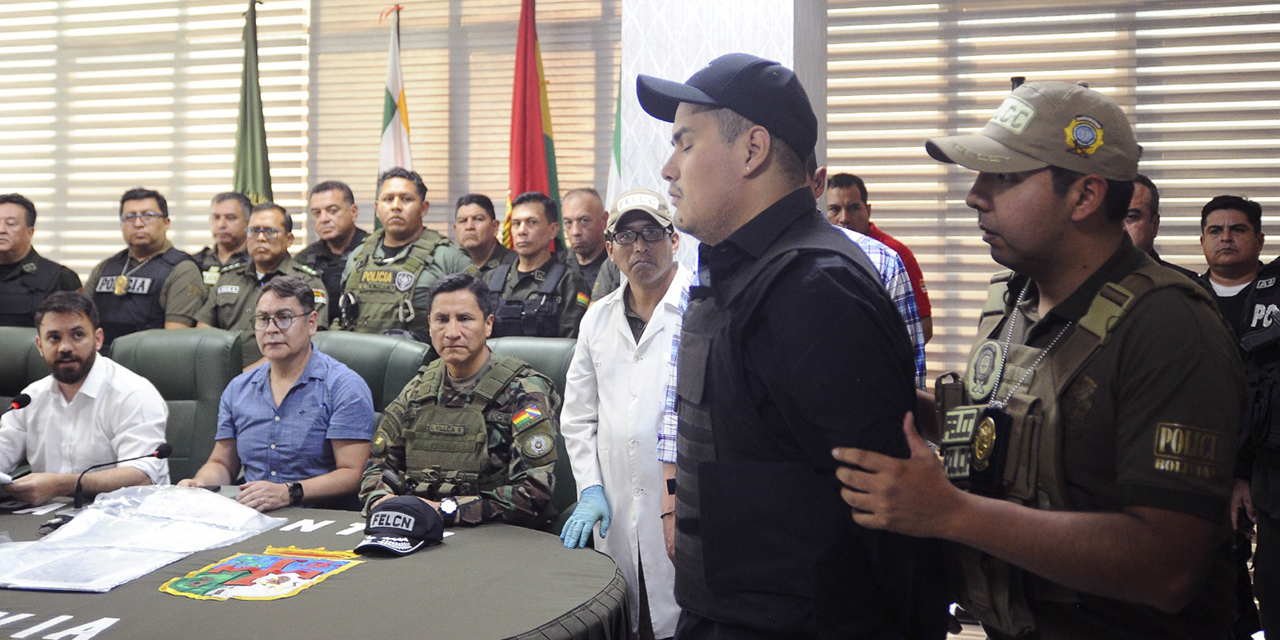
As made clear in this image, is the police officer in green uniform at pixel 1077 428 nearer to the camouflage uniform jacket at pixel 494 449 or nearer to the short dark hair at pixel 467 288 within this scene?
the camouflage uniform jacket at pixel 494 449

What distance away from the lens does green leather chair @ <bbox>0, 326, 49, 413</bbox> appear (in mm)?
3814

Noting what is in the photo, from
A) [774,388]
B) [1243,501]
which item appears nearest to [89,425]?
[774,388]

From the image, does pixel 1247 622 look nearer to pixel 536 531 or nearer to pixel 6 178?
pixel 536 531

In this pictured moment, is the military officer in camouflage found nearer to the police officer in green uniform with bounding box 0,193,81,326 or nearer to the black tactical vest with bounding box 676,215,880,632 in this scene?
the black tactical vest with bounding box 676,215,880,632

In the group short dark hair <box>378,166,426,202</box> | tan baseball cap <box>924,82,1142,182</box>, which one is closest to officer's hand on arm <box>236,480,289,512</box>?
tan baseball cap <box>924,82,1142,182</box>

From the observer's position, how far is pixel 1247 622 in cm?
318

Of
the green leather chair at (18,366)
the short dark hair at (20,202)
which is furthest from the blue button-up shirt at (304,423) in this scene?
the short dark hair at (20,202)

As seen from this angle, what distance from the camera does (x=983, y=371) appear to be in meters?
1.43

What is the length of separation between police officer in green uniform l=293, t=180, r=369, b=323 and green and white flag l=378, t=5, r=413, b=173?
2.17 ft

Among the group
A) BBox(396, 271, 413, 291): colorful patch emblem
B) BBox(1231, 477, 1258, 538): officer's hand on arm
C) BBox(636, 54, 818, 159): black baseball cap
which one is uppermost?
BBox(636, 54, 818, 159): black baseball cap

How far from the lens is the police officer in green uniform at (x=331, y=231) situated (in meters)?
5.48

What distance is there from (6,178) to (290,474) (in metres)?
5.65

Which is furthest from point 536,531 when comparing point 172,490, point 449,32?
point 449,32

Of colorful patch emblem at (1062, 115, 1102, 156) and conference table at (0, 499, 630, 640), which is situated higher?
colorful patch emblem at (1062, 115, 1102, 156)
